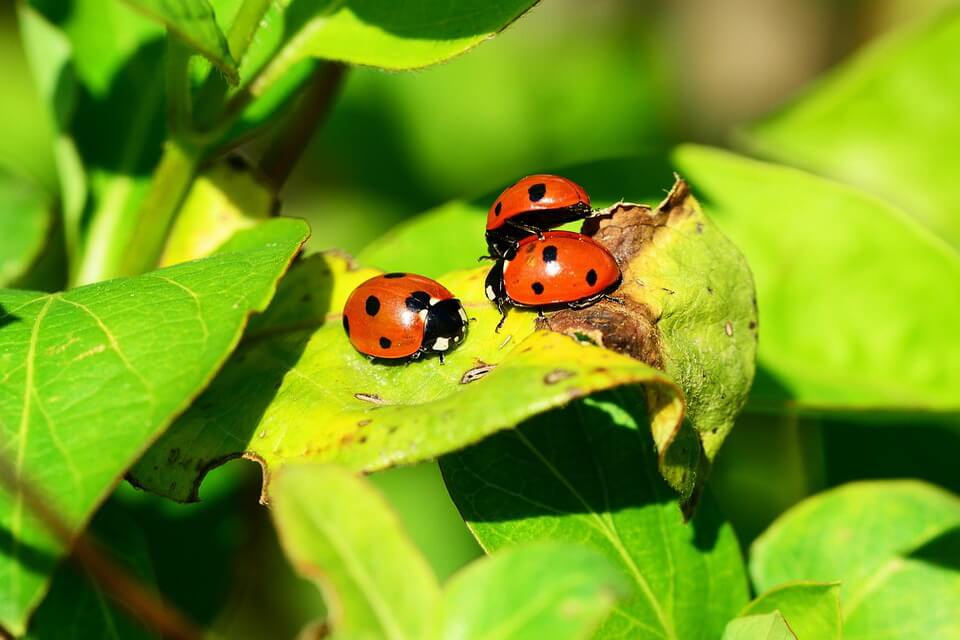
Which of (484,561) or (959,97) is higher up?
(959,97)

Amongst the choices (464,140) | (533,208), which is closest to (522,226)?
(533,208)

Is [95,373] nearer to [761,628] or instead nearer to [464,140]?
[761,628]

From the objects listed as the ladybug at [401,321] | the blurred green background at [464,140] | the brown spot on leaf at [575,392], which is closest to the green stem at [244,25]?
the ladybug at [401,321]

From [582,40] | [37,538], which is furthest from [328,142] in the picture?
[37,538]

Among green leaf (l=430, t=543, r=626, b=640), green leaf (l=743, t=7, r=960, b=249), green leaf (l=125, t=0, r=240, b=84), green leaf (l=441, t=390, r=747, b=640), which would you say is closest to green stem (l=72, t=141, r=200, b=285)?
green leaf (l=125, t=0, r=240, b=84)

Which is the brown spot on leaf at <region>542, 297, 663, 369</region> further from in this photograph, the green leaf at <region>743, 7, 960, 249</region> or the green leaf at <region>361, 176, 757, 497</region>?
the green leaf at <region>743, 7, 960, 249</region>

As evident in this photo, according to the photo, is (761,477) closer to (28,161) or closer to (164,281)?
(164,281)
